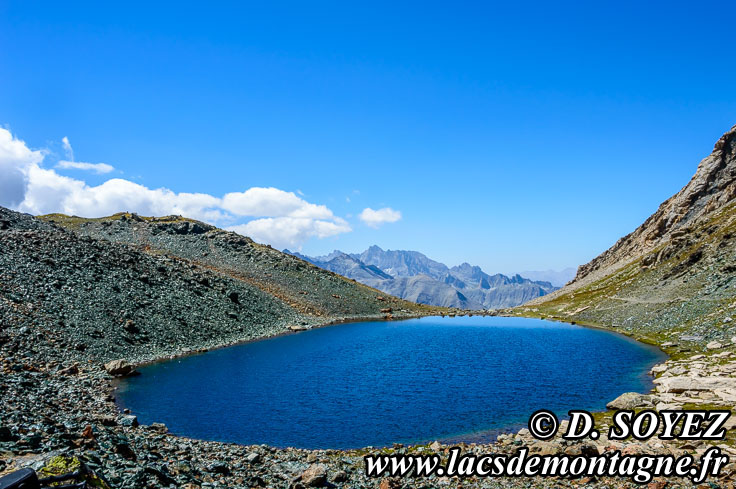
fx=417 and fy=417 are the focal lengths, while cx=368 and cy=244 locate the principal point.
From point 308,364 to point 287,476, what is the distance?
40.7 meters

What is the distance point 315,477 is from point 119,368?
1556 inches

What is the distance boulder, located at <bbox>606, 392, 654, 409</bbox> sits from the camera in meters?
37.5

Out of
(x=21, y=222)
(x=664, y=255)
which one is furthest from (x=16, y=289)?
(x=664, y=255)

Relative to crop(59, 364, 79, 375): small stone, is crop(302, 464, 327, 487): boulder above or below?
below

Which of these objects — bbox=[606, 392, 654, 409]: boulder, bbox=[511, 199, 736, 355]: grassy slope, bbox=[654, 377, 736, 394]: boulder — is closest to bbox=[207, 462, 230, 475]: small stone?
bbox=[606, 392, 654, 409]: boulder

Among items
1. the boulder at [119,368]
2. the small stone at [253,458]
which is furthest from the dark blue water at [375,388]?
the small stone at [253,458]

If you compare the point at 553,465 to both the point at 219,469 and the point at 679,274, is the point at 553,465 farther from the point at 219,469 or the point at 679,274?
the point at 679,274

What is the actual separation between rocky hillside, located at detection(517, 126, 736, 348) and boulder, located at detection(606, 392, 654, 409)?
29.7m

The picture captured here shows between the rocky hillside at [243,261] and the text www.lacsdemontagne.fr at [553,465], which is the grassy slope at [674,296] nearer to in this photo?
the text www.lacsdemontagne.fr at [553,465]

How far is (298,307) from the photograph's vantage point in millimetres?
119250

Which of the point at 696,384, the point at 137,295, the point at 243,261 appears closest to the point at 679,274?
the point at 696,384

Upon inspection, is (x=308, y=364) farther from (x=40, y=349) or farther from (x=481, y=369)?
(x=40, y=349)

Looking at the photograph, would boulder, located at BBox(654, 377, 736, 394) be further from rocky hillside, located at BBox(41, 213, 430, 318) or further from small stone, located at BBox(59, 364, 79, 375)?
rocky hillside, located at BBox(41, 213, 430, 318)

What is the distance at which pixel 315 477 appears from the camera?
22.3 metres
